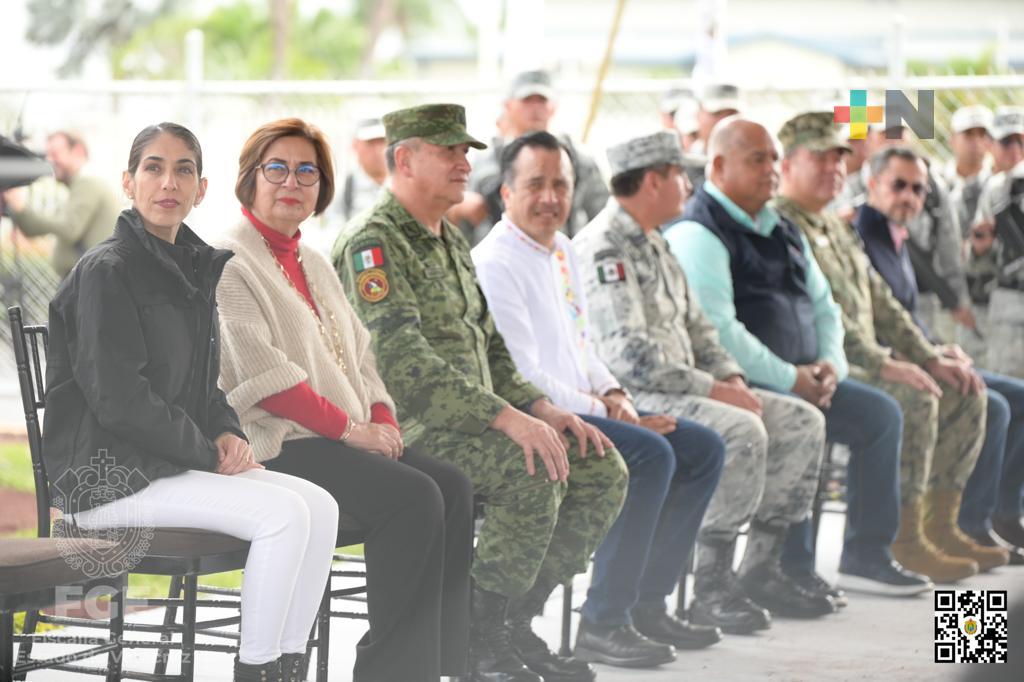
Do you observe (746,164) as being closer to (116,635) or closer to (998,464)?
(998,464)

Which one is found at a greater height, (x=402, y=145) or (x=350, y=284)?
(x=402, y=145)

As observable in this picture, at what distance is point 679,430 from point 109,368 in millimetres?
2045

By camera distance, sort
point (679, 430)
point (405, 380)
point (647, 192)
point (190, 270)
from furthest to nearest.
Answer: point (647, 192)
point (679, 430)
point (405, 380)
point (190, 270)

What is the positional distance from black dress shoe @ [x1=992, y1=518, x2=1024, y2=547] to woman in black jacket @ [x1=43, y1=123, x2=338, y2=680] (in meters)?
3.96

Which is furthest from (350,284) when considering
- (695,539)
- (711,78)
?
(711,78)

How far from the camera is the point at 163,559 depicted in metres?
3.15

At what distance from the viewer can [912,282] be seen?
650 cm

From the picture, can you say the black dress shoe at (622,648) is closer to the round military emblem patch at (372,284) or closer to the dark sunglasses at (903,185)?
the round military emblem patch at (372,284)

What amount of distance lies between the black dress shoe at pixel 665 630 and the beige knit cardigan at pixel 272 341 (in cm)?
124

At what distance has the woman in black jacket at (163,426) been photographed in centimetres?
309

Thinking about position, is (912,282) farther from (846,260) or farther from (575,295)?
(575,295)

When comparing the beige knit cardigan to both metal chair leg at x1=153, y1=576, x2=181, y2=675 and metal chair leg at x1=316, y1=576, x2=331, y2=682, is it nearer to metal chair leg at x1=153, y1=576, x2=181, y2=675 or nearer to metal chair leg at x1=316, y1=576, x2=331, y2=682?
metal chair leg at x1=316, y1=576, x2=331, y2=682

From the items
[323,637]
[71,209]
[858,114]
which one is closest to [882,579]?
[858,114]

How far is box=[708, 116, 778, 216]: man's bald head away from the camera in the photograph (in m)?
5.34
